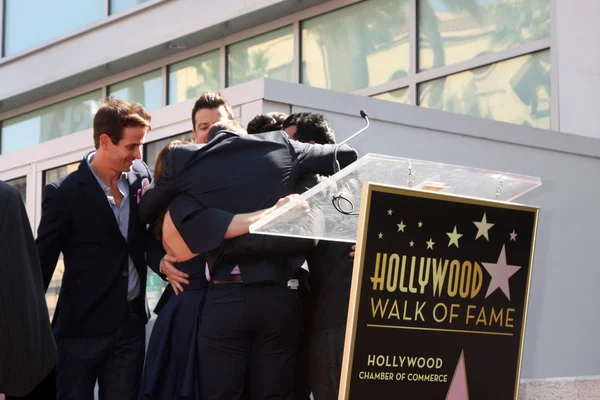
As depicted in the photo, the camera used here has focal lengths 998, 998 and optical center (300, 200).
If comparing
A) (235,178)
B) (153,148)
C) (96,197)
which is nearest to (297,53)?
(153,148)

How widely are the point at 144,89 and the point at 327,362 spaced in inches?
434

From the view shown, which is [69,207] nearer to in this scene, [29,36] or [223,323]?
[223,323]

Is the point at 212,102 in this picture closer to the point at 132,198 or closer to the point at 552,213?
the point at 132,198

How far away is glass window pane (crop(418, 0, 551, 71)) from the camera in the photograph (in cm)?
1038

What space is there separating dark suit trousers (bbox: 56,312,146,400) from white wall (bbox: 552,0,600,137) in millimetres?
6114

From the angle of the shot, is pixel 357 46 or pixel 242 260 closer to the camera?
pixel 242 260

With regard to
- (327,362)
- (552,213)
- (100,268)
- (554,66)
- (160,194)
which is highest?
(554,66)

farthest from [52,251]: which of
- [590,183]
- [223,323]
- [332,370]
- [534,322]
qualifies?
[590,183]

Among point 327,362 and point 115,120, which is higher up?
point 115,120

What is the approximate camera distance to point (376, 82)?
38.7ft

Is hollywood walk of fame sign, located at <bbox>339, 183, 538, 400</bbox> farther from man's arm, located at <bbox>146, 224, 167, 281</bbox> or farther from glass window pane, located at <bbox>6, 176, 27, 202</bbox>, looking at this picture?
glass window pane, located at <bbox>6, 176, 27, 202</bbox>

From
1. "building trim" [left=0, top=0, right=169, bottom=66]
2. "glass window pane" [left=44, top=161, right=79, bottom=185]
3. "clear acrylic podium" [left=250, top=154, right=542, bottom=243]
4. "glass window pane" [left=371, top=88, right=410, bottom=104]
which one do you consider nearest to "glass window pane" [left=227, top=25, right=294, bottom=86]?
"building trim" [left=0, top=0, right=169, bottom=66]

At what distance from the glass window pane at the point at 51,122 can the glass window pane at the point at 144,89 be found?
46 centimetres

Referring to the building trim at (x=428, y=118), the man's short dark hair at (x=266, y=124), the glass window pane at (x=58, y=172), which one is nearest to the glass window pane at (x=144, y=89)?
the glass window pane at (x=58, y=172)
